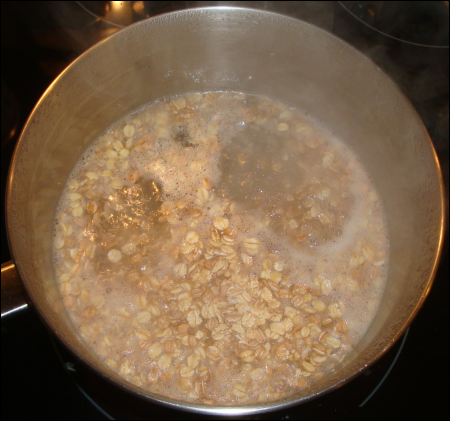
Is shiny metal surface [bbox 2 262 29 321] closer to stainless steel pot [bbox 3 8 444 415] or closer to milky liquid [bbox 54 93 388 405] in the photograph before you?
stainless steel pot [bbox 3 8 444 415]

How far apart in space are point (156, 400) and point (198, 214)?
0.59 metres

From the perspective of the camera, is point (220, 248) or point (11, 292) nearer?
point (11, 292)

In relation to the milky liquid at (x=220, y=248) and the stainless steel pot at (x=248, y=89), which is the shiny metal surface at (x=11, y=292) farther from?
the milky liquid at (x=220, y=248)

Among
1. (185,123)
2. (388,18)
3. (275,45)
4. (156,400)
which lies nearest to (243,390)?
(156,400)

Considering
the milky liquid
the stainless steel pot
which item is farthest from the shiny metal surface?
the milky liquid

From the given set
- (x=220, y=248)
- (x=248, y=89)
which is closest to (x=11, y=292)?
(x=220, y=248)

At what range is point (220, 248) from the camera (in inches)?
46.4

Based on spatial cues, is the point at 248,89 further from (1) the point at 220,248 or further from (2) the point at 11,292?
(2) the point at 11,292

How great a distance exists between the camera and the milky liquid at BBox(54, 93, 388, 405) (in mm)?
1055

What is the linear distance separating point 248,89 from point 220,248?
24.9 inches

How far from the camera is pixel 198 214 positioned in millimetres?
1226

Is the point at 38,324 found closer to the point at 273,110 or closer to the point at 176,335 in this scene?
the point at 176,335

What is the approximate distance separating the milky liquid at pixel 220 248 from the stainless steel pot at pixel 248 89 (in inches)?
2.3

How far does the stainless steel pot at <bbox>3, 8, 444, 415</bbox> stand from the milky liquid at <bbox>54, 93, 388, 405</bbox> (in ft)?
0.19
